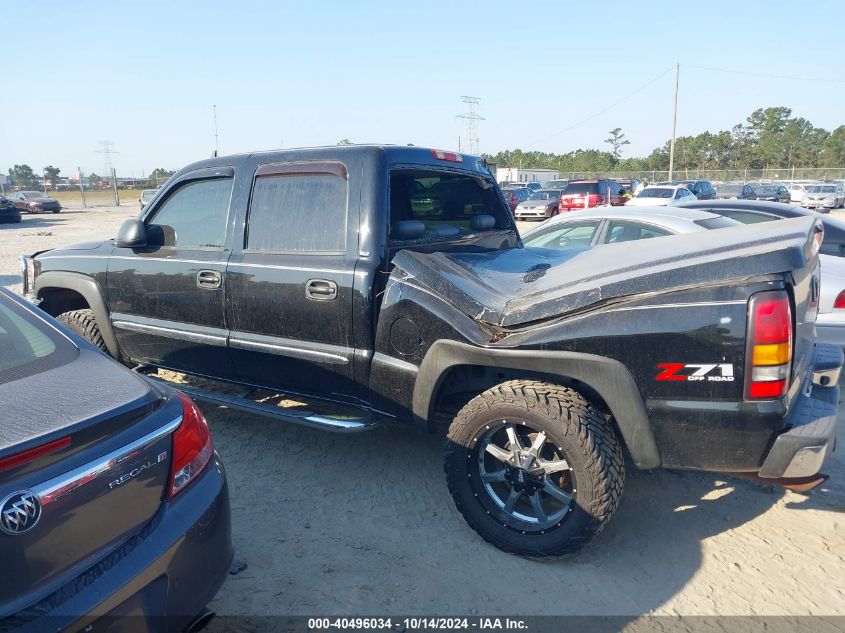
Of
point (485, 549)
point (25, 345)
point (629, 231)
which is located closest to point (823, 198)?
point (629, 231)

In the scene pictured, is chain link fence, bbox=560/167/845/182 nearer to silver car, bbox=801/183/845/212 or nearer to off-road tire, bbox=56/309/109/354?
silver car, bbox=801/183/845/212

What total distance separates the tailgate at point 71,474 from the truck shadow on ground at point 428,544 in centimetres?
107

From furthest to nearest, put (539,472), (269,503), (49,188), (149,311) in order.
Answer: (49,188) < (149,311) < (269,503) < (539,472)

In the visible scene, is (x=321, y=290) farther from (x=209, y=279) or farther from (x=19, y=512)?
(x=19, y=512)

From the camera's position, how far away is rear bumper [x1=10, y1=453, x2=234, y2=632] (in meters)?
1.74

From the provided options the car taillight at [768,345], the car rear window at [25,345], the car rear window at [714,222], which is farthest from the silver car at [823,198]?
the car rear window at [25,345]

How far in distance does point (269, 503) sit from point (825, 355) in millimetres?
3262

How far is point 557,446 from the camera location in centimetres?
296

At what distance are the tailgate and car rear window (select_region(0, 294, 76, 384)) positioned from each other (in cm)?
10

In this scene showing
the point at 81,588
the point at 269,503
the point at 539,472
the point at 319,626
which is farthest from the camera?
the point at 269,503

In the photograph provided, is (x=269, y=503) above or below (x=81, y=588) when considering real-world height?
below

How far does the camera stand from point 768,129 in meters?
80.9

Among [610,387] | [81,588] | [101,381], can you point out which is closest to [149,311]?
[101,381]

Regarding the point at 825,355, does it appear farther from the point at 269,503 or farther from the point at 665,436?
the point at 269,503
